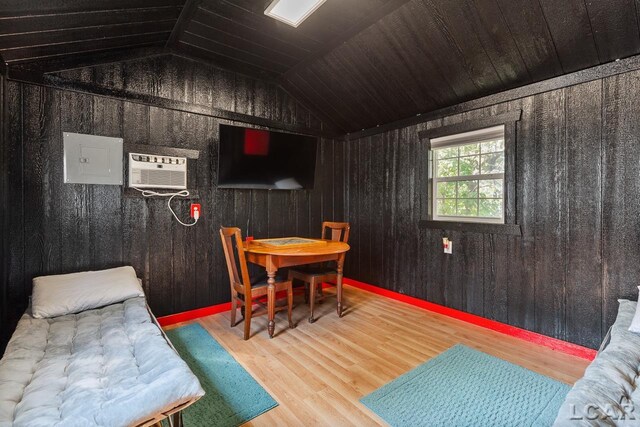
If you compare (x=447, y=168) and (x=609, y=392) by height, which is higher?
(x=447, y=168)

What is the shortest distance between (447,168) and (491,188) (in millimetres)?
524

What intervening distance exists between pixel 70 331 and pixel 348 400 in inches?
66.6

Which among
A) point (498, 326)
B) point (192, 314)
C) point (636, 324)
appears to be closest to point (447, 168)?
point (498, 326)

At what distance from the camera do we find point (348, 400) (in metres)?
1.81

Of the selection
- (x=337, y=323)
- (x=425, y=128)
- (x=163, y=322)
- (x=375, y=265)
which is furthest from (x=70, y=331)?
(x=425, y=128)

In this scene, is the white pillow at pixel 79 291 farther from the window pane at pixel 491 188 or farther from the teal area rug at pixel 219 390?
the window pane at pixel 491 188

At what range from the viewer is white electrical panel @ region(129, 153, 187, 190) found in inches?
108

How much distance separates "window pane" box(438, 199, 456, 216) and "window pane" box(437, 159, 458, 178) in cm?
29

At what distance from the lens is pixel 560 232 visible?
246cm

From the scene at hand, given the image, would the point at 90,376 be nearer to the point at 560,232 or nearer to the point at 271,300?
the point at 271,300

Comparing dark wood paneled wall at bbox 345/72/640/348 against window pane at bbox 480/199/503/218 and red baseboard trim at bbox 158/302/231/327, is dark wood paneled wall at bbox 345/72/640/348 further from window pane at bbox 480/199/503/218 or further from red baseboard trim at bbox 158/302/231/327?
red baseboard trim at bbox 158/302/231/327

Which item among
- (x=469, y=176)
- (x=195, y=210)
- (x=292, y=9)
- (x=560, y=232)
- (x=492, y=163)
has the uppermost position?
(x=292, y=9)

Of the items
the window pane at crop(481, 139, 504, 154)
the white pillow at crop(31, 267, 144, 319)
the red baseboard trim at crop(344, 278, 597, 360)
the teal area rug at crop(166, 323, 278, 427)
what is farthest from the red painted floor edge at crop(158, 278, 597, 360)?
the window pane at crop(481, 139, 504, 154)

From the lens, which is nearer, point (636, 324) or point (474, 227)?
point (636, 324)
